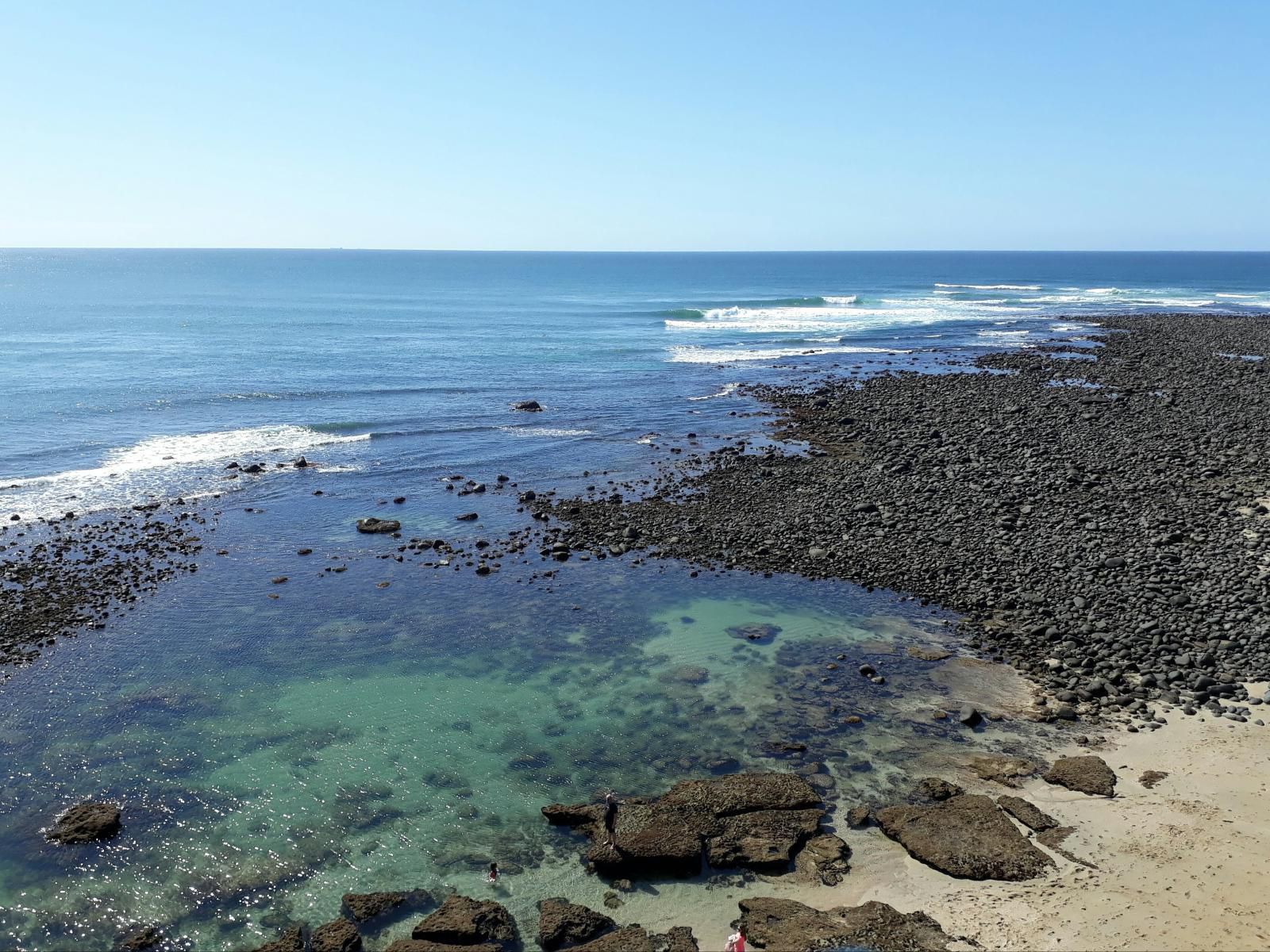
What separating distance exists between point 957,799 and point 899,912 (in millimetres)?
3147

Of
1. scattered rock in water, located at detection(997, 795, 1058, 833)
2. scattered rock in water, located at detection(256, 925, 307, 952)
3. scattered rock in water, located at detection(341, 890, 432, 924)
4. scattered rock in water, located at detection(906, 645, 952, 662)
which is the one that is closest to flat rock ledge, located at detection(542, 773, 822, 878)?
scattered rock in water, located at detection(341, 890, 432, 924)

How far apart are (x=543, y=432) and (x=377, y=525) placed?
14900 millimetres

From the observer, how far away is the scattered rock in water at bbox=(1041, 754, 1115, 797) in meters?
14.7

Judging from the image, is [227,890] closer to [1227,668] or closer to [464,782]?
[464,782]

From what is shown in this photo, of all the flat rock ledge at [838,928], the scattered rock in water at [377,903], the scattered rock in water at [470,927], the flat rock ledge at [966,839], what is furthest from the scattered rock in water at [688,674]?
the scattered rock in water at [377,903]

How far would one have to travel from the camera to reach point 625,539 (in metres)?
27.7

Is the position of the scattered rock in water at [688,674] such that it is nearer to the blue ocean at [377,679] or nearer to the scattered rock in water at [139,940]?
the blue ocean at [377,679]

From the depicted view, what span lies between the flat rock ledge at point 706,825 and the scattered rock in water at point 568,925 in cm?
102

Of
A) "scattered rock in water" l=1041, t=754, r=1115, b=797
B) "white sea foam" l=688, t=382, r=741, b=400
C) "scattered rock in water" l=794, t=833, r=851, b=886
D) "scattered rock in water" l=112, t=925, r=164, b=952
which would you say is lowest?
"scattered rock in water" l=112, t=925, r=164, b=952

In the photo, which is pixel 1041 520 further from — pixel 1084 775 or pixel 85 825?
pixel 85 825

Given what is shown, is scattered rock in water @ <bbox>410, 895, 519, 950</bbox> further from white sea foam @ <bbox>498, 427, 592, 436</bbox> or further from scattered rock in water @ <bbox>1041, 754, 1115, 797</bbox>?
white sea foam @ <bbox>498, 427, 592, 436</bbox>

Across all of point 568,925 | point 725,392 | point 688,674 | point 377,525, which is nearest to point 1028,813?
point 688,674

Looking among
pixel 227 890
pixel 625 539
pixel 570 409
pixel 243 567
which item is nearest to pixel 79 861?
pixel 227 890

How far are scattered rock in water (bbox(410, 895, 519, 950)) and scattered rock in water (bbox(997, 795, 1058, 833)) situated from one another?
870 centimetres
